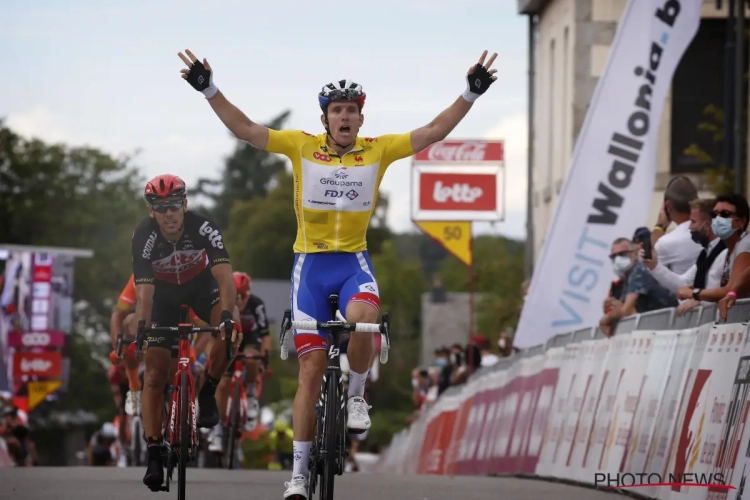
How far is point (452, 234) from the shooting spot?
39.3 meters

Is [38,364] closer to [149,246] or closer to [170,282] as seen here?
[170,282]

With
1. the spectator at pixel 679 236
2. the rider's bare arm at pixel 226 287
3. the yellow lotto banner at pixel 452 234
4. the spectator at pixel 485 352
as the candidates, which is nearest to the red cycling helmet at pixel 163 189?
the rider's bare arm at pixel 226 287

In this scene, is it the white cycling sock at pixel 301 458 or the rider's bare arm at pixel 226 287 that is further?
the rider's bare arm at pixel 226 287

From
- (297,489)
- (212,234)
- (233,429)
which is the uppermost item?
(212,234)

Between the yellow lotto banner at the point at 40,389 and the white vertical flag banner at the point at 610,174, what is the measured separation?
56138 millimetres

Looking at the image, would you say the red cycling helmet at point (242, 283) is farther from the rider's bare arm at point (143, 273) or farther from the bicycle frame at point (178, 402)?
the bicycle frame at point (178, 402)

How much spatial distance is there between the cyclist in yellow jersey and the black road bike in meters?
0.10

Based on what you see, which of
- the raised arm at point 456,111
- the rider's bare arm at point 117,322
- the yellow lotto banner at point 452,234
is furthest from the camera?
the yellow lotto banner at point 452,234

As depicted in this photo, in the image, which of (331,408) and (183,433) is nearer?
(331,408)

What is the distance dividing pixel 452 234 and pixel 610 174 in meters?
18.7

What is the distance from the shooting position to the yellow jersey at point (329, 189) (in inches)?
415

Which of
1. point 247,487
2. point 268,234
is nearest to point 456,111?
point 247,487

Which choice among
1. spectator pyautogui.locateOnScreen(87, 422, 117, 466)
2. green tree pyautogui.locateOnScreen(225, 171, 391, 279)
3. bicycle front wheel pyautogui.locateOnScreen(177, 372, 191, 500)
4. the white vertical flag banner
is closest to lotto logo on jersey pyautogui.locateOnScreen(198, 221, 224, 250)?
bicycle front wheel pyautogui.locateOnScreen(177, 372, 191, 500)

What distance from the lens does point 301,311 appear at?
10445 millimetres
